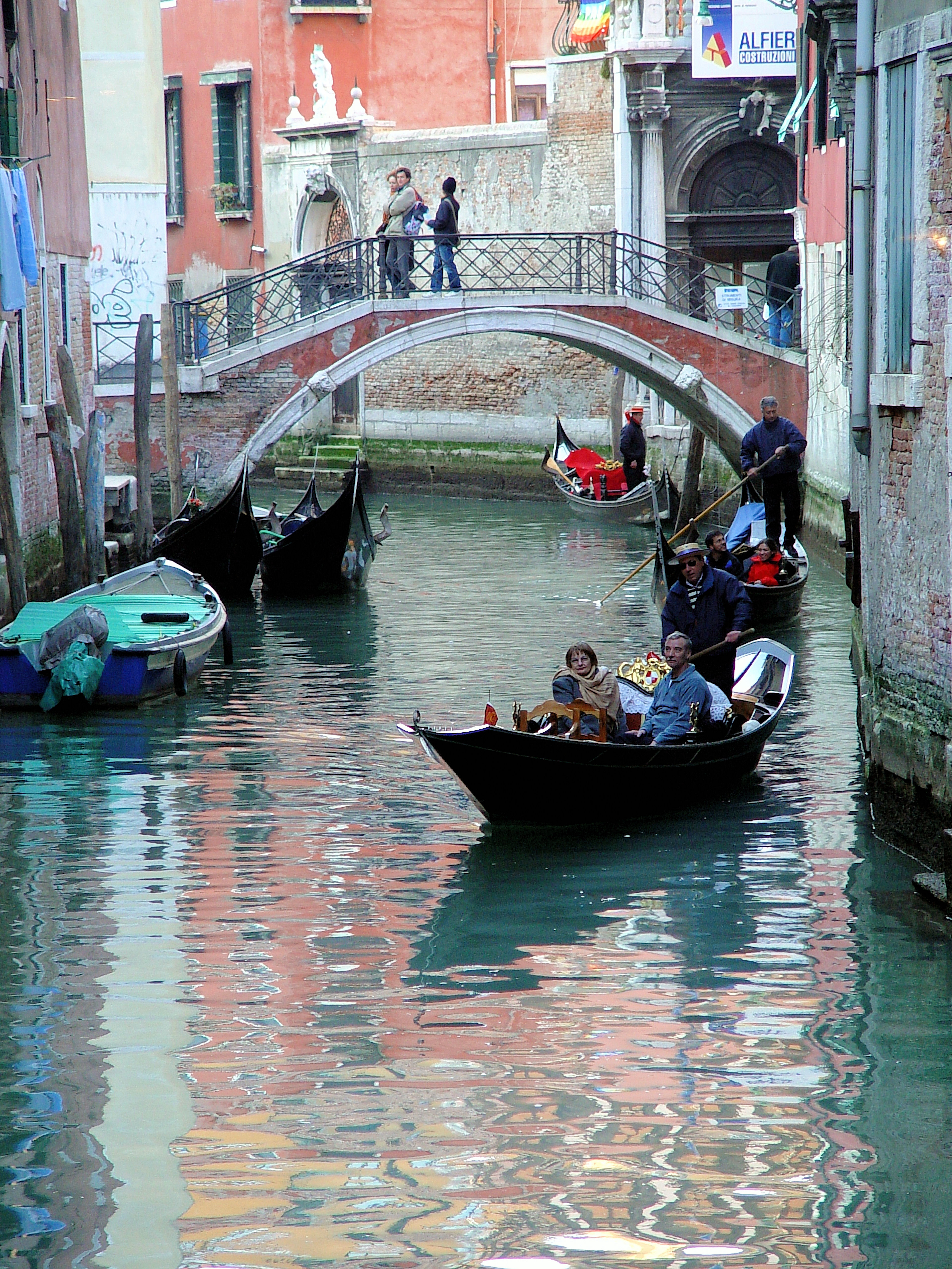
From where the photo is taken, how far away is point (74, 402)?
10.4 meters

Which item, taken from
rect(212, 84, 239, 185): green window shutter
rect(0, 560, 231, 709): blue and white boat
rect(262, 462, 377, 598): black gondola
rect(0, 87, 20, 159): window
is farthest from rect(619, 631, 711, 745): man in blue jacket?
rect(212, 84, 239, 185): green window shutter

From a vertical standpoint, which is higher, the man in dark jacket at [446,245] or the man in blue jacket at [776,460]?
the man in dark jacket at [446,245]

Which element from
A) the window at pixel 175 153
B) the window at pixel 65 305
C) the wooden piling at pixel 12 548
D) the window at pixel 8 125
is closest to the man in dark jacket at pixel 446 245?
the window at pixel 65 305

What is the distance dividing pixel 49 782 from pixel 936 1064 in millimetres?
3750

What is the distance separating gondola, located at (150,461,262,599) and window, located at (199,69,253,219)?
9050 millimetres

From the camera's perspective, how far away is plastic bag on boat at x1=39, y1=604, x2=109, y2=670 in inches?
303

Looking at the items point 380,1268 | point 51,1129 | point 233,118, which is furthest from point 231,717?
point 233,118

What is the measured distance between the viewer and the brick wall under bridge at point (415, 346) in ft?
43.2

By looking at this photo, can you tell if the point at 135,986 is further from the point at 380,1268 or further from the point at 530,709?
the point at 530,709

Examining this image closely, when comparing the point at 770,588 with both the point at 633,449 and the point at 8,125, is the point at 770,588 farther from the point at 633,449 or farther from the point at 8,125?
the point at 633,449

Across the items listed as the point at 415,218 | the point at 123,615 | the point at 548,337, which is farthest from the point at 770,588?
the point at 415,218

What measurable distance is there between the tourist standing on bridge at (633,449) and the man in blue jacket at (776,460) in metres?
4.08

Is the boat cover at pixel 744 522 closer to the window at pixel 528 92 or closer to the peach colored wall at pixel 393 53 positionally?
the peach colored wall at pixel 393 53

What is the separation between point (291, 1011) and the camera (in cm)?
413
